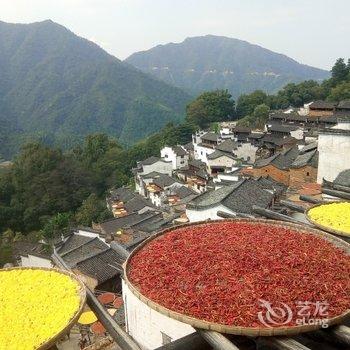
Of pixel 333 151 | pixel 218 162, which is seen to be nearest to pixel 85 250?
pixel 333 151

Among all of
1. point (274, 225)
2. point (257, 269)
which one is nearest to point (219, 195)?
point (274, 225)

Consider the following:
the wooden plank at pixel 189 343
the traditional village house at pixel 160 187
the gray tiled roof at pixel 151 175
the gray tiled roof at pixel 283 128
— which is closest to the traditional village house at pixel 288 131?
the gray tiled roof at pixel 283 128

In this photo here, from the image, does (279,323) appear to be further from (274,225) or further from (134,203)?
(134,203)

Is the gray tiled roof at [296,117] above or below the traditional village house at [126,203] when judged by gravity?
above

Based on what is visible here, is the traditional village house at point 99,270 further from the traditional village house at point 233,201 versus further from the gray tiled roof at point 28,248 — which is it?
the gray tiled roof at point 28,248

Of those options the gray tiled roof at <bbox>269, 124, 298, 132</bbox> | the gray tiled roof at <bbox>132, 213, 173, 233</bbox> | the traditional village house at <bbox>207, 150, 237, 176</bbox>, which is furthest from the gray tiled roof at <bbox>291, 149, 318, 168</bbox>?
the gray tiled roof at <bbox>269, 124, 298, 132</bbox>

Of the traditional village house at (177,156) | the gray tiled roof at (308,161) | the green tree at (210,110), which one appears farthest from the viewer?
the green tree at (210,110)

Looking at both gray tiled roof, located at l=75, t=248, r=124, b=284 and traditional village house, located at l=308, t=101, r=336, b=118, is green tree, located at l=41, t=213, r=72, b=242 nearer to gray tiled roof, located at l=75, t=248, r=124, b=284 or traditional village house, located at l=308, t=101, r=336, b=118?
gray tiled roof, located at l=75, t=248, r=124, b=284
